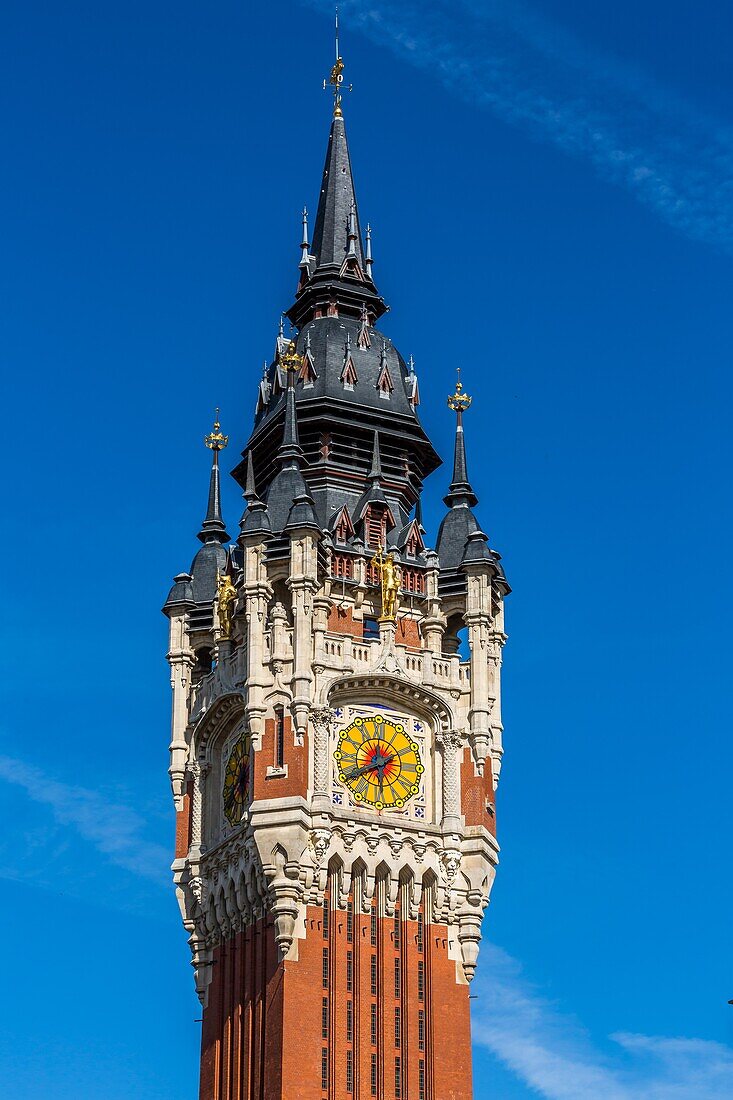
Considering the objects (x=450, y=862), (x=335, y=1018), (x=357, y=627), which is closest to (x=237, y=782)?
(x=357, y=627)

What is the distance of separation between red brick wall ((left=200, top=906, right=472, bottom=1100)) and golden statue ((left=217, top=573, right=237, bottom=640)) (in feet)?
41.7

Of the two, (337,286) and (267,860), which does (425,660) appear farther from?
(337,286)

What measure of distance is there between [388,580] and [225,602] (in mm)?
6852

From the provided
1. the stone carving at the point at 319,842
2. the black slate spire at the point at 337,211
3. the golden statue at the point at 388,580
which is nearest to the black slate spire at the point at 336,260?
the black slate spire at the point at 337,211

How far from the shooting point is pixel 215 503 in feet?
349

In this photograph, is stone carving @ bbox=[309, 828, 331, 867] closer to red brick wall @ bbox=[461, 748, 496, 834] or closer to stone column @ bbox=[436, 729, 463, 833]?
stone column @ bbox=[436, 729, 463, 833]

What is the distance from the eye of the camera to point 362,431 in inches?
4097

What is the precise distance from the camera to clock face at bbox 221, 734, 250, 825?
311 ft

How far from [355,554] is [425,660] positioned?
5434 millimetres

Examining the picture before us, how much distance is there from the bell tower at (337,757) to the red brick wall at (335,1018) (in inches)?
3.1

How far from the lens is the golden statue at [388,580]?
97250 millimetres

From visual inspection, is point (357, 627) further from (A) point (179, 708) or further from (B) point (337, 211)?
(B) point (337, 211)

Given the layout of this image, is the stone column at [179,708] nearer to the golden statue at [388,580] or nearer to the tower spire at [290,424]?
the tower spire at [290,424]

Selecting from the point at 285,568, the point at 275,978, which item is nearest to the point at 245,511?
the point at 285,568
